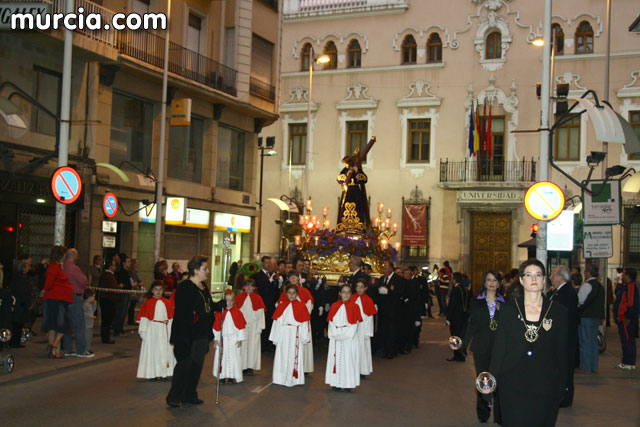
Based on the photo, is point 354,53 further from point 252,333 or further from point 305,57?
point 252,333

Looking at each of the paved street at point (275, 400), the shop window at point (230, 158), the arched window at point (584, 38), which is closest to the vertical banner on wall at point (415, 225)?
the shop window at point (230, 158)

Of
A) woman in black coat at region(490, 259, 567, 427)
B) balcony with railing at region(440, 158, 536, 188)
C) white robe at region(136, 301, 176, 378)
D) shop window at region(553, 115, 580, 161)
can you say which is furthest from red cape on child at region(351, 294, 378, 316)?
shop window at region(553, 115, 580, 161)

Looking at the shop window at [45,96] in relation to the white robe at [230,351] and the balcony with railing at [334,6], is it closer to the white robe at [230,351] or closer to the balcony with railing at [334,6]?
the white robe at [230,351]

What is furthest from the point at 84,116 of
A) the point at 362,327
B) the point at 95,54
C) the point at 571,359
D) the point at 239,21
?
the point at 571,359

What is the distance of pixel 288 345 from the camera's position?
505 inches

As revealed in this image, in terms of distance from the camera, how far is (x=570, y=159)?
38.0 metres

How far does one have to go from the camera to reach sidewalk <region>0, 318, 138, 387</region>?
12.5 meters

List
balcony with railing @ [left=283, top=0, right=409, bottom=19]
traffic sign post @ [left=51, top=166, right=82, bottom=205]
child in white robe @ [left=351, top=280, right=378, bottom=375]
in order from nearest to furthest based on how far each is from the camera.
Result: child in white robe @ [left=351, top=280, right=378, bottom=375] → traffic sign post @ [left=51, top=166, right=82, bottom=205] → balcony with railing @ [left=283, top=0, right=409, bottom=19]

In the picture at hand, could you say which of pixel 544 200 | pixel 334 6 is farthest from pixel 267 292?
pixel 334 6

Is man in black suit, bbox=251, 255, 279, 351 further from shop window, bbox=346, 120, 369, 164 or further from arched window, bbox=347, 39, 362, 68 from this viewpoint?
arched window, bbox=347, 39, 362, 68

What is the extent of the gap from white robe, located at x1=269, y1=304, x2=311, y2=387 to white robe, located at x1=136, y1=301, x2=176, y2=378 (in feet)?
5.78

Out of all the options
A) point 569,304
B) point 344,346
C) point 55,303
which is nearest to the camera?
point 569,304

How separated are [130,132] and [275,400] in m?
16.7

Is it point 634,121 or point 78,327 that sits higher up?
point 634,121
